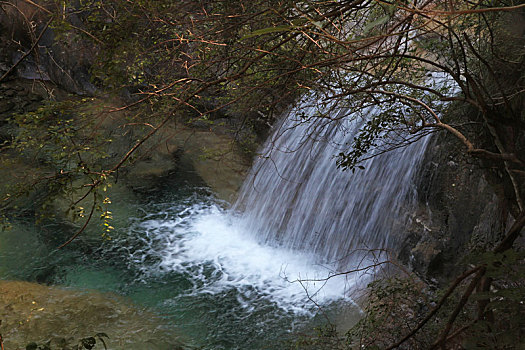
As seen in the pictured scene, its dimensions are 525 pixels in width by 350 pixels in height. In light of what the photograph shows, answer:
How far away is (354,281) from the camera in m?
5.01

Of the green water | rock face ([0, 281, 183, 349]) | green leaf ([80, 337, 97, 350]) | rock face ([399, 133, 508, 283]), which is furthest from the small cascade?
green leaf ([80, 337, 97, 350])

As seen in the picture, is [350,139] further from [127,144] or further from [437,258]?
[127,144]

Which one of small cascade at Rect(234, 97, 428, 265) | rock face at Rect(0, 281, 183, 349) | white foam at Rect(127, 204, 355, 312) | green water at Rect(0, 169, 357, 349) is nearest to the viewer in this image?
rock face at Rect(0, 281, 183, 349)

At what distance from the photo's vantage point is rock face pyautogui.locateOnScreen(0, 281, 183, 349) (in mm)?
3871

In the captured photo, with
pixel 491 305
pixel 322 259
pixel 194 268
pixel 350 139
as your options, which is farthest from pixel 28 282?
pixel 491 305

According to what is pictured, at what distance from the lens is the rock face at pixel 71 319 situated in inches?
152

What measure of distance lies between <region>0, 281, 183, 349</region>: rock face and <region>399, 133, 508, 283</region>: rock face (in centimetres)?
255

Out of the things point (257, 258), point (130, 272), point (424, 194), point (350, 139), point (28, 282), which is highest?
point (350, 139)

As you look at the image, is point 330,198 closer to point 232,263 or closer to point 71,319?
point 232,263

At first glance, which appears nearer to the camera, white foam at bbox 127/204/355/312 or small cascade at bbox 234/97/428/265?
white foam at bbox 127/204/355/312

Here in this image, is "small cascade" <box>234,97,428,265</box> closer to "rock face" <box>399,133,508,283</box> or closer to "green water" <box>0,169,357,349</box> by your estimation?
"rock face" <box>399,133,508,283</box>

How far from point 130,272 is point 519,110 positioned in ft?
13.9

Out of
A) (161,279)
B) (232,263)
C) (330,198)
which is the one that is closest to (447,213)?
(330,198)

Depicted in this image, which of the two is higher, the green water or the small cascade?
the small cascade
